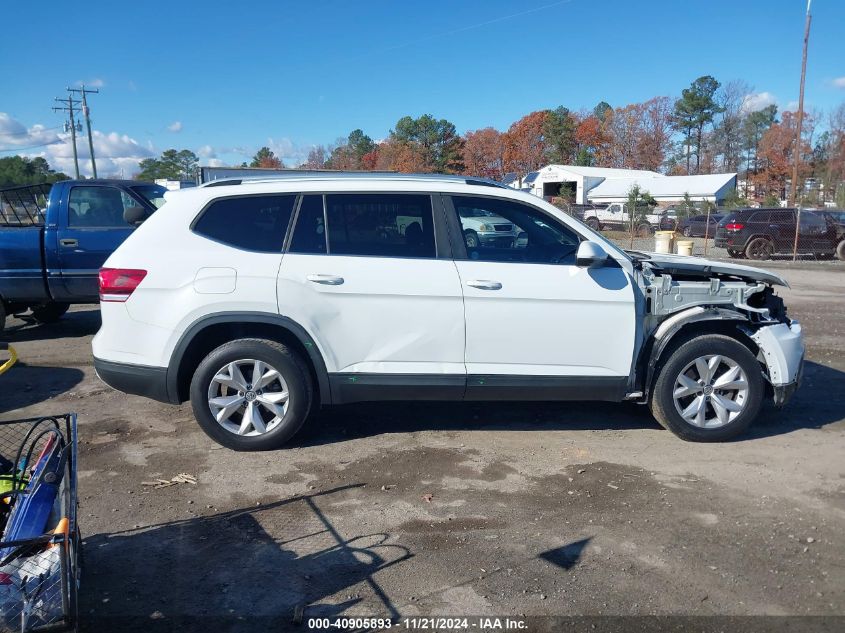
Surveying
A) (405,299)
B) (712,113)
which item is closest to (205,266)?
(405,299)

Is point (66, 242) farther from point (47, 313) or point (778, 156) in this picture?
point (778, 156)

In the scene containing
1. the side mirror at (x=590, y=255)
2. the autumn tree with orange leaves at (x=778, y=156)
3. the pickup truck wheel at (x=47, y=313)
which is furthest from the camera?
the autumn tree with orange leaves at (x=778, y=156)

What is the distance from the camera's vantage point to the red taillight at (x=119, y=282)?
4.68 m

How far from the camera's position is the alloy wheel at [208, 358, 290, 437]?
4695 mm

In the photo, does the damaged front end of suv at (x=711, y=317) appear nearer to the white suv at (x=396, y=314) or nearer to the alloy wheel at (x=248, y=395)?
the white suv at (x=396, y=314)

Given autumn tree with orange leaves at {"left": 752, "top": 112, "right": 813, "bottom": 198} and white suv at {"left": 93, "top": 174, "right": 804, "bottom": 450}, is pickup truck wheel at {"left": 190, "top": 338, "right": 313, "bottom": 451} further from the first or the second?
autumn tree with orange leaves at {"left": 752, "top": 112, "right": 813, "bottom": 198}

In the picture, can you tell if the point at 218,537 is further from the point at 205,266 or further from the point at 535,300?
the point at 535,300

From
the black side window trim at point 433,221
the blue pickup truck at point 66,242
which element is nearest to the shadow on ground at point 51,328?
the blue pickup truck at point 66,242

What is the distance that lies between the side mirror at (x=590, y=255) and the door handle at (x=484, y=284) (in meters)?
0.59

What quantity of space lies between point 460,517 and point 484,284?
5.28 ft

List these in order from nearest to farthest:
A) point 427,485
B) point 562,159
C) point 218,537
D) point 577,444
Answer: point 218,537 → point 427,485 → point 577,444 → point 562,159

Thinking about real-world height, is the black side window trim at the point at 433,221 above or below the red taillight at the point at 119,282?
above

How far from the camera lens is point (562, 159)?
77.5 m

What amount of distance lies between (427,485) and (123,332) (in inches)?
94.9
